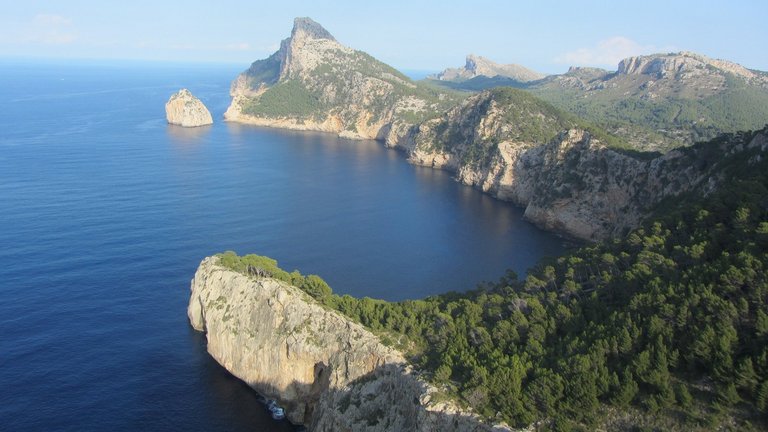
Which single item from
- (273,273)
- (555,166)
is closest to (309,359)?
(273,273)

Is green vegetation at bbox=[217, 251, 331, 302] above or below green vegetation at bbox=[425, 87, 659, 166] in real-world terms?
below

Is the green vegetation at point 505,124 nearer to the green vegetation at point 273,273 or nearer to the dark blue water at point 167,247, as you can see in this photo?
the dark blue water at point 167,247

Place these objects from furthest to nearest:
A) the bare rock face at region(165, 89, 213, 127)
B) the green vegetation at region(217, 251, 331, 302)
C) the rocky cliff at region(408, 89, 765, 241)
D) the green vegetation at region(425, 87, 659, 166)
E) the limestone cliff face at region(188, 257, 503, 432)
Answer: the bare rock face at region(165, 89, 213, 127)
the green vegetation at region(425, 87, 659, 166)
the rocky cliff at region(408, 89, 765, 241)
the green vegetation at region(217, 251, 331, 302)
the limestone cliff face at region(188, 257, 503, 432)

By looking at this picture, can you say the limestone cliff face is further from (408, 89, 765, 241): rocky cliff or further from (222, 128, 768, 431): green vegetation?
(408, 89, 765, 241): rocky cliff

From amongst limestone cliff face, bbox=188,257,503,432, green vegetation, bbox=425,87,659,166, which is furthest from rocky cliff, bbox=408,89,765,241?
limestone cliff face, bbox=188,257,503,432

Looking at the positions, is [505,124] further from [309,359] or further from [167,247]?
[309,359]

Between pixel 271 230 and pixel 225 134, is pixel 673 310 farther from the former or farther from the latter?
pixel 225 134

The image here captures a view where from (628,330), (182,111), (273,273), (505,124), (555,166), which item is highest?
(505,124)
